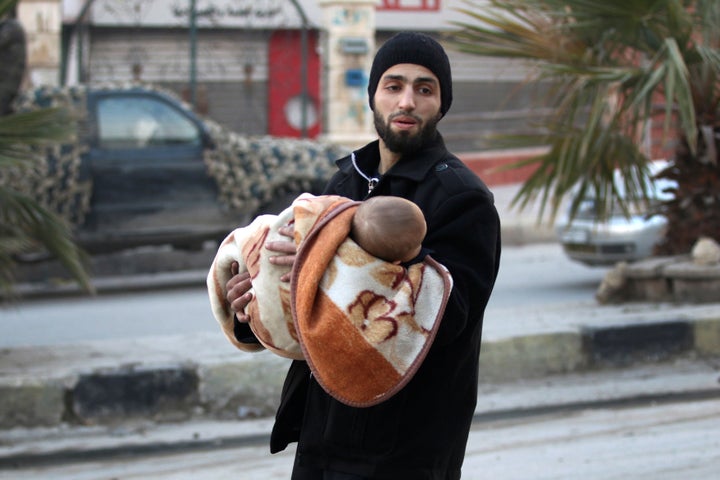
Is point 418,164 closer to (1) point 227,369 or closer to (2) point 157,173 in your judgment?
(1) point 227,369

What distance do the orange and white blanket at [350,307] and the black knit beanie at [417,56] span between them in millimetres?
421

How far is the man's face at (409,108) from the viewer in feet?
8.48

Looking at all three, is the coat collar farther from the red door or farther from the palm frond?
the red door

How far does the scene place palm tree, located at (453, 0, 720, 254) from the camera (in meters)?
7.23

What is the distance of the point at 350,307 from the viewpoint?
2.27m

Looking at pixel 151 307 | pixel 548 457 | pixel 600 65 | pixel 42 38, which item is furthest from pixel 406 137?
pixel 42 38

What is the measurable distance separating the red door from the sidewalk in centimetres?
1269

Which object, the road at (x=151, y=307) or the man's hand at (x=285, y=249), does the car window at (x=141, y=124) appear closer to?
the road at (x=151, y=307)

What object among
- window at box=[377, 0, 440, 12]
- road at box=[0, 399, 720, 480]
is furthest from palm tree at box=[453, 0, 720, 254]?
window at box=[377, 0, 440, 12]

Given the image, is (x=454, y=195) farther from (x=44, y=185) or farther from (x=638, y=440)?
(x=44, y=185)

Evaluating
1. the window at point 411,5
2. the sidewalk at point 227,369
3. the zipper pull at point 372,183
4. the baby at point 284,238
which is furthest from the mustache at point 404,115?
the window at point 411,5

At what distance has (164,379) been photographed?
601 cm

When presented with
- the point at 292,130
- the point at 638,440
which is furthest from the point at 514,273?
the point at 292,130

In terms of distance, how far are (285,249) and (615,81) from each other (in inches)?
211
